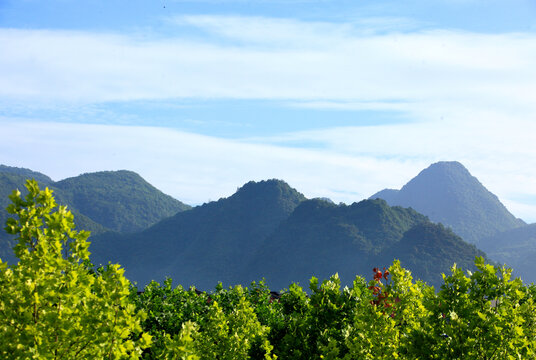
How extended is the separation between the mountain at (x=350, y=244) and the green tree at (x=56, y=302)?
126 metres

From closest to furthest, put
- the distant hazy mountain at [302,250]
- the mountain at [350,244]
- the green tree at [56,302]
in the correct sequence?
the green tree at [56,302] < the mountain at [350,244] < the distant hazy mountain at [302,250]

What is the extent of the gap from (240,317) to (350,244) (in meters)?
142

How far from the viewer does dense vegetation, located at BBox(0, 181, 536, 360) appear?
897cm

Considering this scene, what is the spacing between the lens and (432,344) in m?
11.2

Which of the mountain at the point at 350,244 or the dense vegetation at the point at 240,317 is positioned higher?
the dense vegetation at the point at 240,317

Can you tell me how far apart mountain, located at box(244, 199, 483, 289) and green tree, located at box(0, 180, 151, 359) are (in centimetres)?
12621

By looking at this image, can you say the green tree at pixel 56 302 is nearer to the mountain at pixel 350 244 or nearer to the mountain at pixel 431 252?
the mountain at pixel 431 252

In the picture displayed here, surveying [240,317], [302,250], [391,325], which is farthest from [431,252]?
[391,325]

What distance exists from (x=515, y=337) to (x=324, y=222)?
159841mm

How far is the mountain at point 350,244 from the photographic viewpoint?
136m

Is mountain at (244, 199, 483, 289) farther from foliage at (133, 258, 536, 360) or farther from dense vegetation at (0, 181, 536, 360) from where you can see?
dense vegetation at (0, 181, 536, 360)

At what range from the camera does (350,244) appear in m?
156

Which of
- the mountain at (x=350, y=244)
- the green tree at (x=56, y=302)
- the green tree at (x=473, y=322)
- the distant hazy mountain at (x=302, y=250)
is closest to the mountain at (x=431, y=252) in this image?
the mountain at (x=350, y=244)

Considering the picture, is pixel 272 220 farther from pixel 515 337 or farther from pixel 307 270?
pixel 515 337
